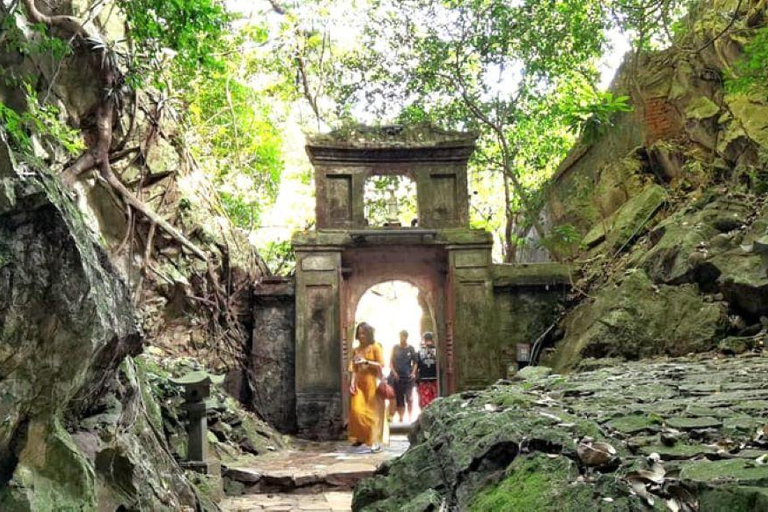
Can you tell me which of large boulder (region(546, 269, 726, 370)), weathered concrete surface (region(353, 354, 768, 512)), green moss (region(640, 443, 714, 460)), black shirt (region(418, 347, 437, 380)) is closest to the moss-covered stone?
large boulder (region(546, 269, 726, 370))

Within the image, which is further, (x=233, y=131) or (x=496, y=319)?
(x=233, y=131)

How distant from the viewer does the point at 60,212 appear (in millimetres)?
3693

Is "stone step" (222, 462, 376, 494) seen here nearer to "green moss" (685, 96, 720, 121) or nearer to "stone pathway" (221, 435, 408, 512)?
"stone pathway" (221, 435, 408, 512)

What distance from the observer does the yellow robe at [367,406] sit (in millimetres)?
8906

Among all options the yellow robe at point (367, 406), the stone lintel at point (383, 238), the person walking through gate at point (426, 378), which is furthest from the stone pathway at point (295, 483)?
the stone lintel at point (383, 238)

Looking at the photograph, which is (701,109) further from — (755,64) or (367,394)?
(367,394)

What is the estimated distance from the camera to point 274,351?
36.2 feet

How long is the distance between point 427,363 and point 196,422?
587 cm

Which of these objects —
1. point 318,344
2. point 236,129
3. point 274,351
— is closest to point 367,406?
point 318,344

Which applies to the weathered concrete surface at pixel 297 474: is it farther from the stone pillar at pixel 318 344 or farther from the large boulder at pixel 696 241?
the large boulder at pixel 696 241

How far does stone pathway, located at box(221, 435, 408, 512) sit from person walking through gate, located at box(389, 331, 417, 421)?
9.74 feet

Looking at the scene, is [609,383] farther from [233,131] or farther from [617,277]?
[233,131]

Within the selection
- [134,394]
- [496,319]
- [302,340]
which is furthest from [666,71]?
[134,394]

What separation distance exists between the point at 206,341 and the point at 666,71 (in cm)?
872
